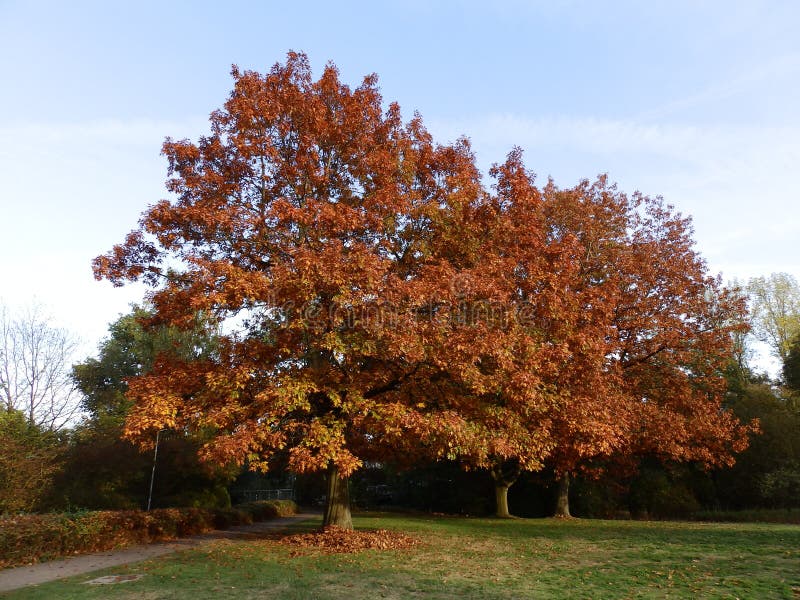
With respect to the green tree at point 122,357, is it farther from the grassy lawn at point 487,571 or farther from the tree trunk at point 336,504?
the grassy lawn at point 487,571

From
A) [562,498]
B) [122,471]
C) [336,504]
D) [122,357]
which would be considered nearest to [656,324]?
[562,498]

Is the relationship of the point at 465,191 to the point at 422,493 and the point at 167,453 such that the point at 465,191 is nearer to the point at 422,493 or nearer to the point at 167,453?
the point at 167,453

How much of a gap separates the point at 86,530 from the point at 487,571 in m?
9.93

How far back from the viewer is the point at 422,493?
111 feet

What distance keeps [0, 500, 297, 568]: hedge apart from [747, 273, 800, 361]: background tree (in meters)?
34.1

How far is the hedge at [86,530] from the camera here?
11.2m

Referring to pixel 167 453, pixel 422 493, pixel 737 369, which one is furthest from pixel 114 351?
pixel 737 369

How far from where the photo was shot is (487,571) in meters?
9.52

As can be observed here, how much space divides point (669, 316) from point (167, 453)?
23642 millimetres

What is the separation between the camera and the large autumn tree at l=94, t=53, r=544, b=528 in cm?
1062

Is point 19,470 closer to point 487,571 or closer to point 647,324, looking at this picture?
point 487,571

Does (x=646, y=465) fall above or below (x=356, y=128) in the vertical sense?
below

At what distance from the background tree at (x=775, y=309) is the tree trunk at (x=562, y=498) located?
18152 millimetres

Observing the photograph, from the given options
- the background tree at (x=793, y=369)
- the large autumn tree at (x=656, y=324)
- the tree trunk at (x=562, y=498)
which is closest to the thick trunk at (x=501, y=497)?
the tree trunk at (x=562, y=498)
